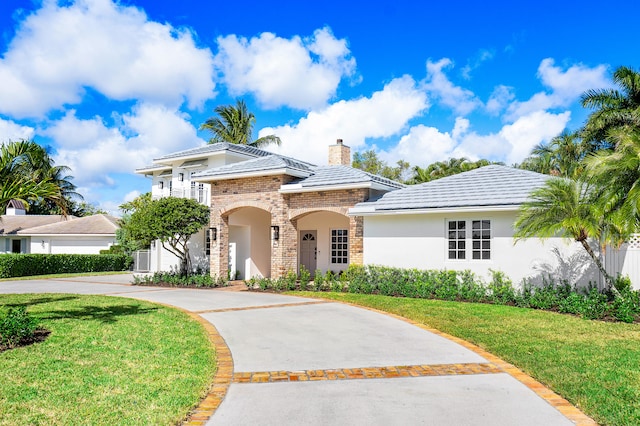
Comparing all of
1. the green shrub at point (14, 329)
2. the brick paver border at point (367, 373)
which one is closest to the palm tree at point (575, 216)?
the brick paver border at point (367, 373)

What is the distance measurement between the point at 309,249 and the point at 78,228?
21651 mm

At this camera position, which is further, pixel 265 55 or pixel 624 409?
pixel 265 55

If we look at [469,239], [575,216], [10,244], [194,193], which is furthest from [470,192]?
[10,244]

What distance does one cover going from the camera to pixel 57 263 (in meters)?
29.4

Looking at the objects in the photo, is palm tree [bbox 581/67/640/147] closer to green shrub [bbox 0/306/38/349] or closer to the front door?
Answer: the front door

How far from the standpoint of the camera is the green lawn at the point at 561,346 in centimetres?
561

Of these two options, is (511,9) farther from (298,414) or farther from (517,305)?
(298,414)

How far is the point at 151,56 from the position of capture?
1416 cm

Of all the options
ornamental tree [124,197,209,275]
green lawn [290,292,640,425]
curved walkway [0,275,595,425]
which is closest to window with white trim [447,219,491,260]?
green lawn [290,292,640,425]

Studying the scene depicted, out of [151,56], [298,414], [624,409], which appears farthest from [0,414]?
[151,56]

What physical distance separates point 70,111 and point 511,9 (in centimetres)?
1988

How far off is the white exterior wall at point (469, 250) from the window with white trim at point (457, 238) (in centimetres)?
14

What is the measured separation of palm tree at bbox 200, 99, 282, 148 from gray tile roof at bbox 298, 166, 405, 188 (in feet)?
65.2

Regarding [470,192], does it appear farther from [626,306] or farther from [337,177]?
[626,306]
